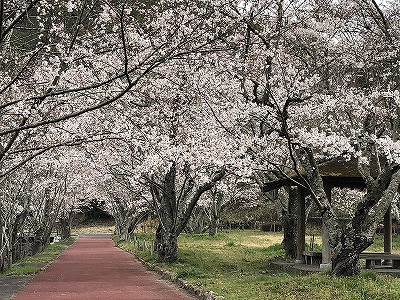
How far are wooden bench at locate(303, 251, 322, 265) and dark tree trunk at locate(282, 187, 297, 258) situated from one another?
3.35 metres

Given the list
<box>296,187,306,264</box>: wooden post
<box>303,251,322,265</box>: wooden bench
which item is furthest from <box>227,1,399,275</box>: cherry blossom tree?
<box>296,187,306,264</box>: wooden post

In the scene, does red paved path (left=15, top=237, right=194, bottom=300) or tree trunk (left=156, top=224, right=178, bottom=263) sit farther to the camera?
tree trunk (left=156, top=224, right=178, bottom=263)

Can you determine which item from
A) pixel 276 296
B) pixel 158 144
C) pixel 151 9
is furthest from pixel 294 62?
pixel 276 296

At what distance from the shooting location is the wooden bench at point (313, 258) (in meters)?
18.0

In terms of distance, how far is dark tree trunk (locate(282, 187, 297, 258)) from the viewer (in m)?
22.2

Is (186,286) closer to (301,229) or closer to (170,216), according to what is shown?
(301,229)

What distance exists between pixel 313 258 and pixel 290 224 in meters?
4.05

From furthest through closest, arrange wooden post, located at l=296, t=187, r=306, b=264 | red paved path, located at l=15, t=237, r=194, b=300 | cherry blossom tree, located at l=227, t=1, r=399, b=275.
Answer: wooden post, located at l=296, t=187, r=306, b=264, red paved path, located at l=15, t=237, r=194, b=300, cherry blossom tree, located at l=227, t=1, r=399, b=275

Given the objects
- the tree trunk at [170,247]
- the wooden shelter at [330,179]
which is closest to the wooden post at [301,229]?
the wooden shelter at [330,179]

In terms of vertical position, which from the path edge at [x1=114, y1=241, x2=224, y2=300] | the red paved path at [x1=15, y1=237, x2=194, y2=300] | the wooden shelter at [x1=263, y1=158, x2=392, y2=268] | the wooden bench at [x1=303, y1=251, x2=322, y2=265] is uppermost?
the wooden shelter at [x1=263, y1=158, x2=392, y2=268]

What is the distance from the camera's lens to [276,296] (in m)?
11.2

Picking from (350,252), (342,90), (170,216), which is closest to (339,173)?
(342,90)

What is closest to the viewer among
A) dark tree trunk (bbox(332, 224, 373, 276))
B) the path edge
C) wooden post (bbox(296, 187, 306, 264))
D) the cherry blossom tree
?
the path edge

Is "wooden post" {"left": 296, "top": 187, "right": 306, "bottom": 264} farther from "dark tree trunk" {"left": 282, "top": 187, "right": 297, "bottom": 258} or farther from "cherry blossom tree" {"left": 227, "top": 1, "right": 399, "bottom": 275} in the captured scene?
"cherry blossom tree" {"left": 227, "top": 1, "right": 399, "bottom": 275}
